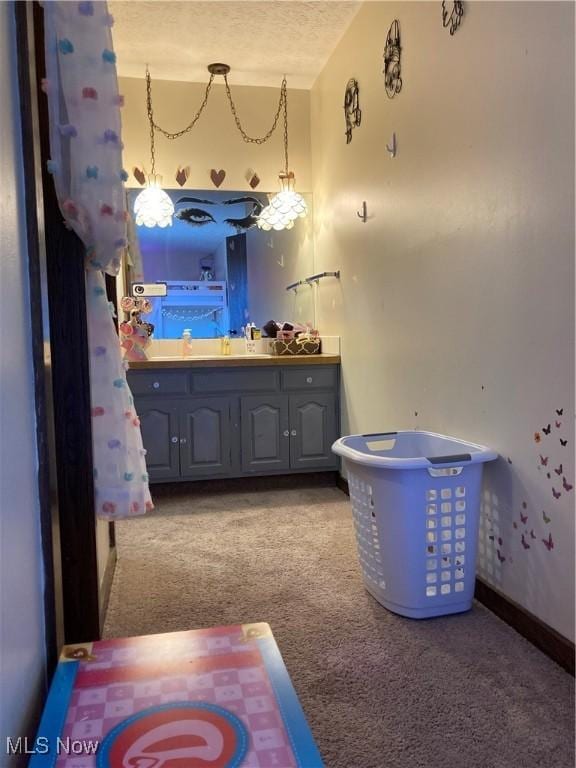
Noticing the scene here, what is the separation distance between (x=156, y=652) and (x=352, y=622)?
918 mm

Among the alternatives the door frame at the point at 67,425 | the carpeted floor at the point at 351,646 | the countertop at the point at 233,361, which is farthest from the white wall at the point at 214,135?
the door frame at the point at 67,425

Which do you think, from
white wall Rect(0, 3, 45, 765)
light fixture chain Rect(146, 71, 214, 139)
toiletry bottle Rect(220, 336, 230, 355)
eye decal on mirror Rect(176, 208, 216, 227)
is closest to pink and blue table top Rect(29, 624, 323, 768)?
white wall Rect(0, 3, 45, 765)

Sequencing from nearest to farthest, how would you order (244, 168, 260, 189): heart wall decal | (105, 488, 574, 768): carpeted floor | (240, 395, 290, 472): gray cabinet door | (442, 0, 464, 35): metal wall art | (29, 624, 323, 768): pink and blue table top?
(29, 624, 323, 768): pink and blue table top < (105, 488, 574, 768): carpeted floor < (442, 0, 464, 35): metal wall art < (240, 395, 290, 472): gray cabinet door < (244, 168, 260, 189): heart wall decal

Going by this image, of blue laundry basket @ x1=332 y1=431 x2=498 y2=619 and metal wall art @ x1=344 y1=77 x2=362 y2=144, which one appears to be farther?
metal wall art @ x1=344 y1=77 x2=362 y2=144

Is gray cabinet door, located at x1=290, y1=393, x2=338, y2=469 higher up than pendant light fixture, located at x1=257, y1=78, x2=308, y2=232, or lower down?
lower down

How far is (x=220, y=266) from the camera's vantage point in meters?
3.88

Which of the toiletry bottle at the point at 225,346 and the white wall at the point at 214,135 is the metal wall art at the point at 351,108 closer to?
the white wall at the point at 214,135

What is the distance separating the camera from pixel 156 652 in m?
1.10

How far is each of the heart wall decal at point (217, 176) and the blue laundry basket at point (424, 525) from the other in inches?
99.8

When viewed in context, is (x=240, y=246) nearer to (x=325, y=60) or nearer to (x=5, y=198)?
(x=325, y=60)

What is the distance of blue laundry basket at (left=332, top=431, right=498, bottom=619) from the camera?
5.92ft

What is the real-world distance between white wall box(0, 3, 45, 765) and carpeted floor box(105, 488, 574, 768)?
0.71m

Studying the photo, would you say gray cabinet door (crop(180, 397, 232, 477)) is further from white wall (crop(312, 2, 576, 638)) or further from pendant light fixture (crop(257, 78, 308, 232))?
pendant light fixture (crop(257, 78, 308, 232))

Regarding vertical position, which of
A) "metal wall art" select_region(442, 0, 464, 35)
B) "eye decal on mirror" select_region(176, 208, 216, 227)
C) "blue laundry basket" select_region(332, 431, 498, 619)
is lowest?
"blue laundry basket" select_region(332, 431, 498, 619)
